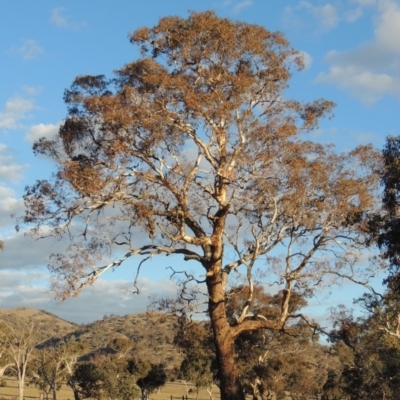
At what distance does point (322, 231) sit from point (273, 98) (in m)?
3.23

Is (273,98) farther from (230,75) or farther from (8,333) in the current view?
(8,333)

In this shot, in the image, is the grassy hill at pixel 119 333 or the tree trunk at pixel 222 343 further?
the grassy hill at pixel 119 333

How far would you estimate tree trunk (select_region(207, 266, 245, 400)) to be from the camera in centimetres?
1183

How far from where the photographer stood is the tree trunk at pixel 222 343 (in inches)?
466

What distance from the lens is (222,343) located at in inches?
478

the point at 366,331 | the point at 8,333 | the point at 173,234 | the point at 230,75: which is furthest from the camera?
the point at 8,333

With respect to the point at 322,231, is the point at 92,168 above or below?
above

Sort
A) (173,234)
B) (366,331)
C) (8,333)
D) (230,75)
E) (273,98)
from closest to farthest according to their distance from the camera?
(173,234)
(230,75)
(273,98)
(366,331)
(8,333)

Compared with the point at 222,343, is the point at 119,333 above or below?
above

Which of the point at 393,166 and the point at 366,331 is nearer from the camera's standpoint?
the point at 393,166

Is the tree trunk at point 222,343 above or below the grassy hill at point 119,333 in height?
below

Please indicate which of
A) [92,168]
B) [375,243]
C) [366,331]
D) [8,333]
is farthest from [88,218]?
[8,333]

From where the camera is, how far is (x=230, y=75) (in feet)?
44.9

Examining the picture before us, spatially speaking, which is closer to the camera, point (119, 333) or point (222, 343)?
point (222, 343)
